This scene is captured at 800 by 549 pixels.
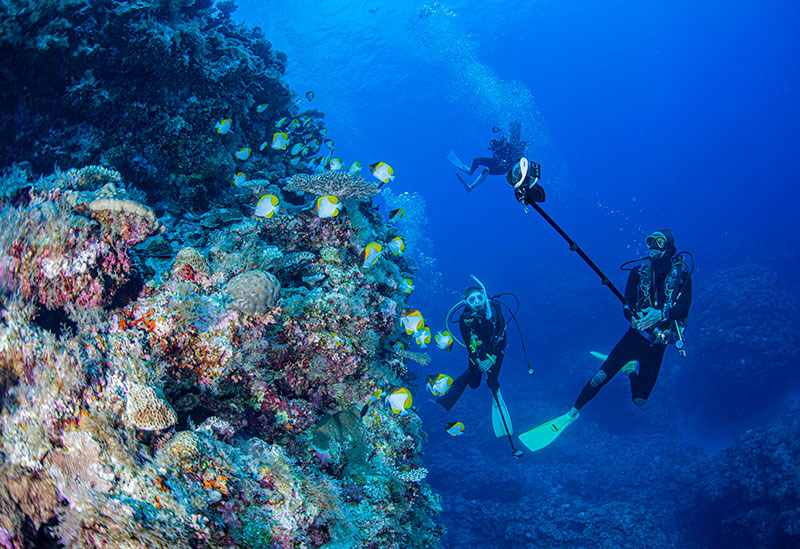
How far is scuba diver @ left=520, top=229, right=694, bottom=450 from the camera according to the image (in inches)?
243

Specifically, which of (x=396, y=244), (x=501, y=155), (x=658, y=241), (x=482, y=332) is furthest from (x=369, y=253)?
(x=501, y=155)

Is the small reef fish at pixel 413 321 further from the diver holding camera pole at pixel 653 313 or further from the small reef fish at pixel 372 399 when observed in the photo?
the diver holding camera pole at pixel 653 313

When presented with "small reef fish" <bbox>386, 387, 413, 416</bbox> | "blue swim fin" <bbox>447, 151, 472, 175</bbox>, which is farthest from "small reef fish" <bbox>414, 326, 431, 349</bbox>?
"blue swim fin" <bbox>447, 151, 472, 175</bbox>

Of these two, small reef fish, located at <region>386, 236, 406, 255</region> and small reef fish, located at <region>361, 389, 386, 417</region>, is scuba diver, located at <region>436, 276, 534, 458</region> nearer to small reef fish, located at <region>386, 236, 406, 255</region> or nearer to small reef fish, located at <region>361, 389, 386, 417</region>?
small reef fish, located at <region>386, 236, 406, 255</region>

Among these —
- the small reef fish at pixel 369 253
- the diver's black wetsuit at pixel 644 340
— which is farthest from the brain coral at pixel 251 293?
the diver's black wetsuit at pixel 644 340

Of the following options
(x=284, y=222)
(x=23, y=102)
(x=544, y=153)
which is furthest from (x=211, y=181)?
(x=544, y=153)

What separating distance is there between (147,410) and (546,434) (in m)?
8.35

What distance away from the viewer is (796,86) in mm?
81312

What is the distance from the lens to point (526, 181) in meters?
2.51

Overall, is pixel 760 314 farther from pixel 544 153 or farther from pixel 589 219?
pixel 544 153

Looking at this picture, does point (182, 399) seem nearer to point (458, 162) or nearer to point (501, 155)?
point (501, 155)

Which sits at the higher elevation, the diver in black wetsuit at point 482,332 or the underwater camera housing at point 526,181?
the diver in black wetsuit at point 482,332

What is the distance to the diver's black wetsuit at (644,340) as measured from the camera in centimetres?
628

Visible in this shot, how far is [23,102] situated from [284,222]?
14.9 feet
